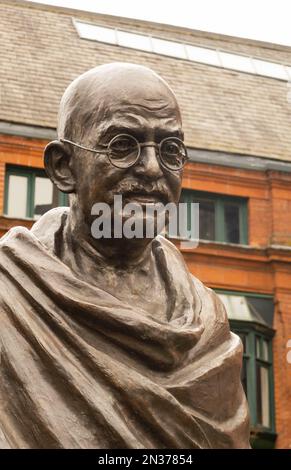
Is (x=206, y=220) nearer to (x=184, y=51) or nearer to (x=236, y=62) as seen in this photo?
(x=184, y=51)

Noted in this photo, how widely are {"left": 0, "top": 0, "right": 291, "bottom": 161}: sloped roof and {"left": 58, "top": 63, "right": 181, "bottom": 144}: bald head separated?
1829 centimetres

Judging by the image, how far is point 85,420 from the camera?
3.71 meters

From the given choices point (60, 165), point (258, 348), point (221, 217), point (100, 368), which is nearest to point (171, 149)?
point (60, 165)

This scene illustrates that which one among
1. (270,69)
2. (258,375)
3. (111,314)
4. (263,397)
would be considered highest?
(270,69)

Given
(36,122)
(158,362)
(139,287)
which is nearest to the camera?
(158,362)

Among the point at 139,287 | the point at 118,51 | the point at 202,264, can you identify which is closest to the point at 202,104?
the point at 118,51

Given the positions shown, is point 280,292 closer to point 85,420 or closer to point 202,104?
point 202,104

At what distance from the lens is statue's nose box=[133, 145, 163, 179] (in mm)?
4070

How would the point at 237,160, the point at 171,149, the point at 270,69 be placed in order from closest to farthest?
the point at 171,149, the point at 237,160, the point at 270,69

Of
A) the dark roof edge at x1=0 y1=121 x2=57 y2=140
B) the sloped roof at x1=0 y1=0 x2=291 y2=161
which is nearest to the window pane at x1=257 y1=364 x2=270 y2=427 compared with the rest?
the sloped roof at x1=0 y1=0 x2=291 y2=161

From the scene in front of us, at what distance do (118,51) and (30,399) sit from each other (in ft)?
78.1

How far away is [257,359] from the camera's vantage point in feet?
75.3

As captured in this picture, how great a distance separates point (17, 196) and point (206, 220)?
4.44 meters

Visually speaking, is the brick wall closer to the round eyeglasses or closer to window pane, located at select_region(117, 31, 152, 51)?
window pane, located at select_region(117, 31, 152, 51)
